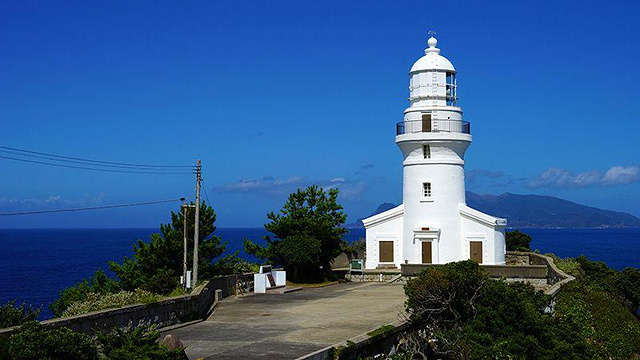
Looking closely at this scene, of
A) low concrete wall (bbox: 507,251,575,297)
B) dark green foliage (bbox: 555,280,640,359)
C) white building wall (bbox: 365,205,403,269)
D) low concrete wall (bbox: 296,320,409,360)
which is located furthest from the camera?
white building wall (bbox: 365,205,403,269)

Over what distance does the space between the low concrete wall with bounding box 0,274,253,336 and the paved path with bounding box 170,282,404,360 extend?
0.47 m

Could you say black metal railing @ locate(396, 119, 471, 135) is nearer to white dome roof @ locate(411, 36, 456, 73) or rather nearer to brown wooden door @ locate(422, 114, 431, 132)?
brown wooden door @ locate(422, 114, 431, 132)

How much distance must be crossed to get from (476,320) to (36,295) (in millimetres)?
46989

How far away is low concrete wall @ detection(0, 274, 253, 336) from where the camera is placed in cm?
1500

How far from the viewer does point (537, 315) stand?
1919cm

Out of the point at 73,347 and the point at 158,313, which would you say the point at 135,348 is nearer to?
the point at 73,347

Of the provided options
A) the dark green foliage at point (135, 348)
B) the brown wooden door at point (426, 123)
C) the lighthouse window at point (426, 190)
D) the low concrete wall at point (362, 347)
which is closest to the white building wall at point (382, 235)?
the lighthouse window at point (426, 190)

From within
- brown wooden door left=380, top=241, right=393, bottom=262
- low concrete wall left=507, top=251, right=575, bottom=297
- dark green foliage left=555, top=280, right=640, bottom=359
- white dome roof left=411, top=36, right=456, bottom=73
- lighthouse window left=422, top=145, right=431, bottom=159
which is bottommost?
dark green foliage left=555, top=280, right=640, bottom=359

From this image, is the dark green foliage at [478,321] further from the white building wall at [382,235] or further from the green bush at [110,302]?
the white building wall at [382,235]

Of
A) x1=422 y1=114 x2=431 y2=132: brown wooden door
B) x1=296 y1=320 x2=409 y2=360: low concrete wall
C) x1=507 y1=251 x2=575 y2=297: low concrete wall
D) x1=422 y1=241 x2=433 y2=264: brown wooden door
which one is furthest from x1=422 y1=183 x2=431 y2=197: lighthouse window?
x1=296 y1=320 x2=409 y2=360: low concrete wall

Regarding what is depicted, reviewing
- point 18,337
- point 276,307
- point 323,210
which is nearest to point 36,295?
point 323,210

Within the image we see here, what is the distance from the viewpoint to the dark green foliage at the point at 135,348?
11953 millimetres

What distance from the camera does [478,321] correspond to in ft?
61.1

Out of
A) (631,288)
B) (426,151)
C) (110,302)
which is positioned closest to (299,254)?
(426,151)
